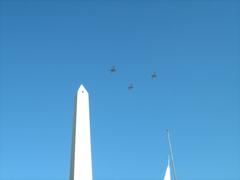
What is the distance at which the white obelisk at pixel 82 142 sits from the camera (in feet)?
94.5

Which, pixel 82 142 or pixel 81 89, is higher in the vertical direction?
pixel 81 89

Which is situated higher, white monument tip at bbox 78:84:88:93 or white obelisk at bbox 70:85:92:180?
white monument tip at bbox 78:84:88:93

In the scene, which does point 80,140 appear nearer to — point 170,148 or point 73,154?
point 73,154

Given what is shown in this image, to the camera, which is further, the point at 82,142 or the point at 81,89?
the point at 81,89

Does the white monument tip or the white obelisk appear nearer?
the white obelisk

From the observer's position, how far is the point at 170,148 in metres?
47.3

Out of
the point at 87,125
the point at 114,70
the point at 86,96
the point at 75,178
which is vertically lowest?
the point at 75,178

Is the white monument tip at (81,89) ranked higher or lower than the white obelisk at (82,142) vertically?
higher

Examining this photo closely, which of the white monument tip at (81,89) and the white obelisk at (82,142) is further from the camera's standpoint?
the white monument tip at (81,89)

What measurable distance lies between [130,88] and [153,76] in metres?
2.91

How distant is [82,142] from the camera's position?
99.6ft

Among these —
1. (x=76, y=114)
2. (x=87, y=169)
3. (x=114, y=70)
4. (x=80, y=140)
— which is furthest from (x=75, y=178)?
(x=114, y=70)

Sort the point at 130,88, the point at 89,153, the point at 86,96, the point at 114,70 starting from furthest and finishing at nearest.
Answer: the point at 130,88 → the point at 114,70 → the point at 86,96 → the point at 89,153

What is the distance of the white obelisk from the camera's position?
28.8 metres
